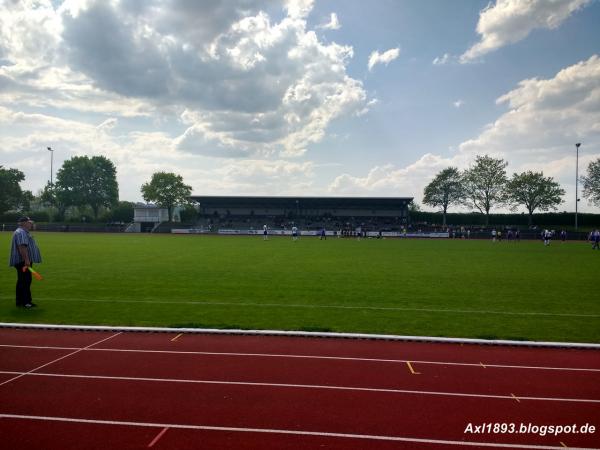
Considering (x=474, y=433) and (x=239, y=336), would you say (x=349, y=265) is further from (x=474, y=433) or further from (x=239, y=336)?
(x=474, y=433)

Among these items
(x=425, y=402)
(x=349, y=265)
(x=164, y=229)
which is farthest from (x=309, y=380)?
(x=164, y=229)

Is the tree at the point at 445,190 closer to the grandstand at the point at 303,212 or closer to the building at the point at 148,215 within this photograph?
the grandstand at the point at 303,212

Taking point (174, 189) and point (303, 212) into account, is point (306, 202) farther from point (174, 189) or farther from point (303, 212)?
point (174, 189)

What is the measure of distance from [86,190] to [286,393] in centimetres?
9445

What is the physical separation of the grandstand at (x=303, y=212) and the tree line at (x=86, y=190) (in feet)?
36.4

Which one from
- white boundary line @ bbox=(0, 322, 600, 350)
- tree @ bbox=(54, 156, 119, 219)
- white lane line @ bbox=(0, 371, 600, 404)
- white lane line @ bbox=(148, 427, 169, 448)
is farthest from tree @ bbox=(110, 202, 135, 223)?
white lane line @ bbox=(148, 427, 169, 448)

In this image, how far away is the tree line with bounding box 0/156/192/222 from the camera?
3233 inches

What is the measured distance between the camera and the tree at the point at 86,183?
84.9 meters

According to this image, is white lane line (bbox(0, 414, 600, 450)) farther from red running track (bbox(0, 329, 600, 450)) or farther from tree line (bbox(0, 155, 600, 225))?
tree line (bbox(0, 155, 600, 225))

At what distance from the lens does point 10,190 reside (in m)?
80.9

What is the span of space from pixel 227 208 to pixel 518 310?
70.1 m

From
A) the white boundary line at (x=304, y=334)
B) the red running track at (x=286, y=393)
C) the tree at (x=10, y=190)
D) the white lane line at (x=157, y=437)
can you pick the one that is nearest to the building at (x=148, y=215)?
the tree at (x=10, y=190)

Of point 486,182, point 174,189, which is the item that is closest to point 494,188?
point 486,182

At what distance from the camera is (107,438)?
4004 millimetres
